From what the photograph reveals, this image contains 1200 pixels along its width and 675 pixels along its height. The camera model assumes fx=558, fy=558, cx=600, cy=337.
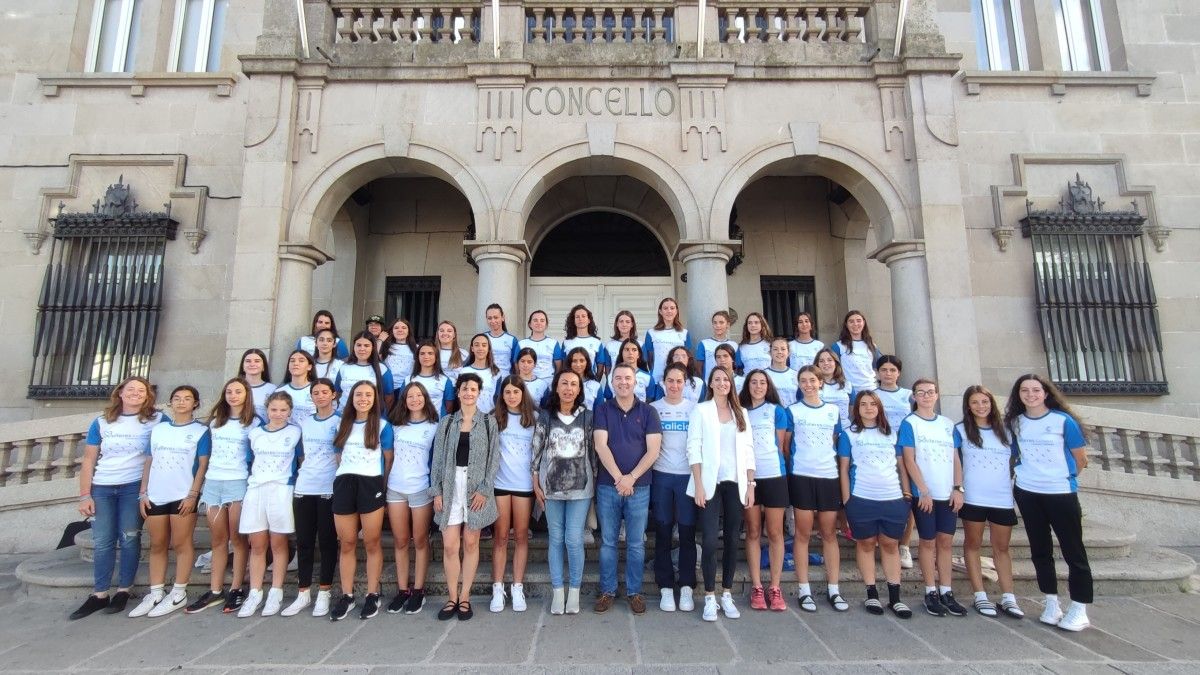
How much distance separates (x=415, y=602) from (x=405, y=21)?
7834 mm

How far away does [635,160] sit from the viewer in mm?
7773

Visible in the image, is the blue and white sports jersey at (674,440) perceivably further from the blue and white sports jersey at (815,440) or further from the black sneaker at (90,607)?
the black sneaker at (90,607)

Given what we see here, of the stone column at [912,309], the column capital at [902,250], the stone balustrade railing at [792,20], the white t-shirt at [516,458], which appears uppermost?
the stone balustrade railing at [792,20]

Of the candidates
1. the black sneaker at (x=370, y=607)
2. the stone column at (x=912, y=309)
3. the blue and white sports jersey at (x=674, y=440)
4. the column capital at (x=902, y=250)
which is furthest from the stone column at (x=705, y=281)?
the black sneaker at (x=370, y=607)

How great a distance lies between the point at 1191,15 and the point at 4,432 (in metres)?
18.8

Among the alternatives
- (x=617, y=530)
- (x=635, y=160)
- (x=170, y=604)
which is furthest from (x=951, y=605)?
(x=170, y=604)

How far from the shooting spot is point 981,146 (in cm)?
907

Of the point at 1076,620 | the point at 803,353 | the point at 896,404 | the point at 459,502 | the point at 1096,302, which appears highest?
the point at 1096,302

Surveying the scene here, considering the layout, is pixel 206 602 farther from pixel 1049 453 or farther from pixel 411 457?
pixel 1049 453

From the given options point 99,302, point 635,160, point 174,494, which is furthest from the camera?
point 99,302

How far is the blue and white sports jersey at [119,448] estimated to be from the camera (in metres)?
4.71

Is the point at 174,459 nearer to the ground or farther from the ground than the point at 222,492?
farther from the ground

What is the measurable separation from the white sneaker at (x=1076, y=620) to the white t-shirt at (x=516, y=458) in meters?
4.10

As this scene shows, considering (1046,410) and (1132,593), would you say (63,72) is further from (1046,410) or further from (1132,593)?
(1132,593)
